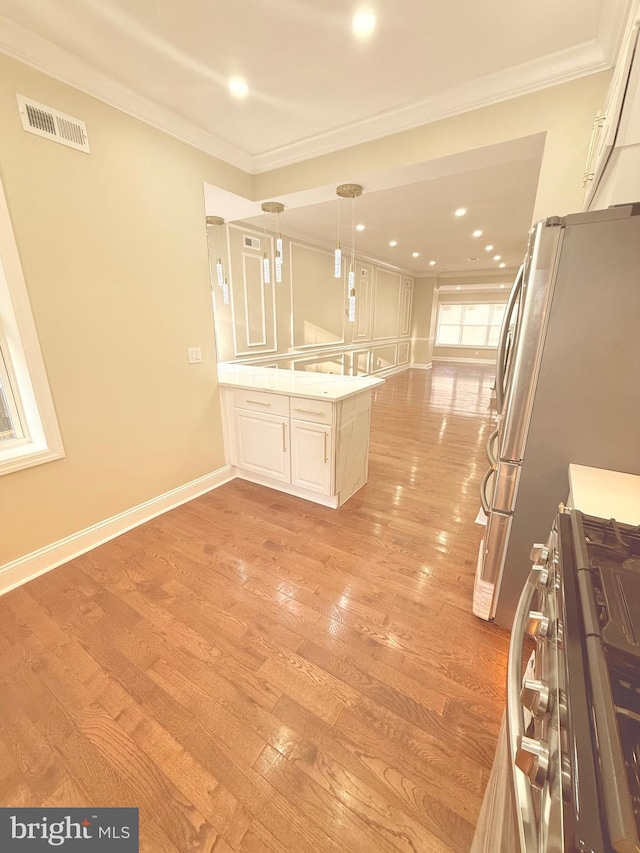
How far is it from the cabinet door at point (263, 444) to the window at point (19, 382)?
4.24 ft

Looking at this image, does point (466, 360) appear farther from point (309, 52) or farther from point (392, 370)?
point (309, 52)

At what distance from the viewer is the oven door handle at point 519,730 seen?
476 mm

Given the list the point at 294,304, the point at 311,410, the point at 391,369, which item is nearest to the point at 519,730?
the point at 311,410

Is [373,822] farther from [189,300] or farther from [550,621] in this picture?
[189,300]

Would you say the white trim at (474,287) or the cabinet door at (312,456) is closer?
the cabinet door at (312,456)

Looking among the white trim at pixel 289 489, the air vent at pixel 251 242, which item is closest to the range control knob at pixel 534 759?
the white trim at pixel 289 489

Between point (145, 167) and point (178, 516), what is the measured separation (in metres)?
2.36

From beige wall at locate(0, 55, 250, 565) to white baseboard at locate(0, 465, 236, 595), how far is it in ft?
0.16

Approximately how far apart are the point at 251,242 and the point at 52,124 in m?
2.39

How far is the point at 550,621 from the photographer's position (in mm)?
691

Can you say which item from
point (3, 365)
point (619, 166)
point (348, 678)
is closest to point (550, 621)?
point (348, 678)

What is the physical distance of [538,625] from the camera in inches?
30.7

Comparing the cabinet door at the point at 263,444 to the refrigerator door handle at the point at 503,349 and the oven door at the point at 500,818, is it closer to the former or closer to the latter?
the refrigerator door handle at the point at 503,349
